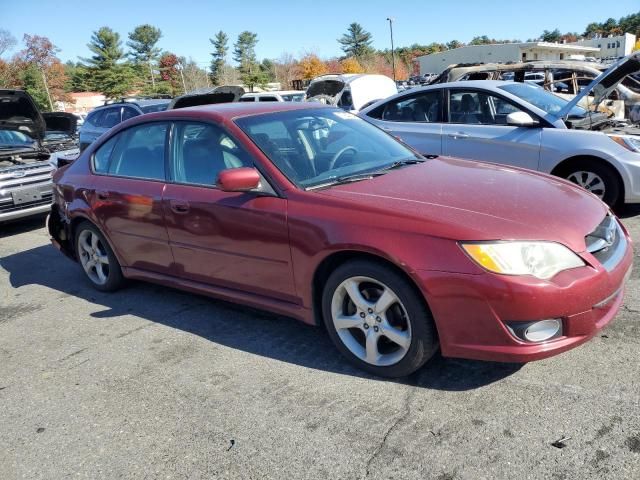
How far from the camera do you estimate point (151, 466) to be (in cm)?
248

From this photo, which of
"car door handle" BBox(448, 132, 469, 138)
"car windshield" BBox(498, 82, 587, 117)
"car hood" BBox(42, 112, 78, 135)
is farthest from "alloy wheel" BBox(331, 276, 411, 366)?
"car hood" BBox(42, 112, 78, 135)

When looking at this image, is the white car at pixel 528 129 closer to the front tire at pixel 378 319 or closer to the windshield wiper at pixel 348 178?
the windshield wiper at pixel 348 178

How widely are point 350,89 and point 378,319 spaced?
1274 cm

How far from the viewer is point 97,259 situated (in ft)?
15.9

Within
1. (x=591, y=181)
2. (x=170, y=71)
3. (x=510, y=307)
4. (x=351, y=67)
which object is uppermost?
(x=170, y=71)

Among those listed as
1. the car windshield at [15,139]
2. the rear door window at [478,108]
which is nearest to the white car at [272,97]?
the car windshield at [15,139]

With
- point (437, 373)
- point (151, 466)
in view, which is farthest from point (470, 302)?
point (151, 466)

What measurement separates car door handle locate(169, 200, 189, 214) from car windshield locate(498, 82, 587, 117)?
442 centimetres

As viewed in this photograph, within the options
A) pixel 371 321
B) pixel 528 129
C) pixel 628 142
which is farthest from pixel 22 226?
pixel 628 142

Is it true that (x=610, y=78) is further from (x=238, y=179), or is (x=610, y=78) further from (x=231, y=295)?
(x=231, y=295)

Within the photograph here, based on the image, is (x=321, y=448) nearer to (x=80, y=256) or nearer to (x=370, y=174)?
(x=370, y=174)

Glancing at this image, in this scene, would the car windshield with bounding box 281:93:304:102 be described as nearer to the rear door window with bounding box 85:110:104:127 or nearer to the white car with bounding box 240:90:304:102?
the white car with bounding box 240:90:304:102

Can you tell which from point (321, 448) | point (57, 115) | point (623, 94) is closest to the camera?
point (321, 448)

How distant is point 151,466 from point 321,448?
79 centimetres
